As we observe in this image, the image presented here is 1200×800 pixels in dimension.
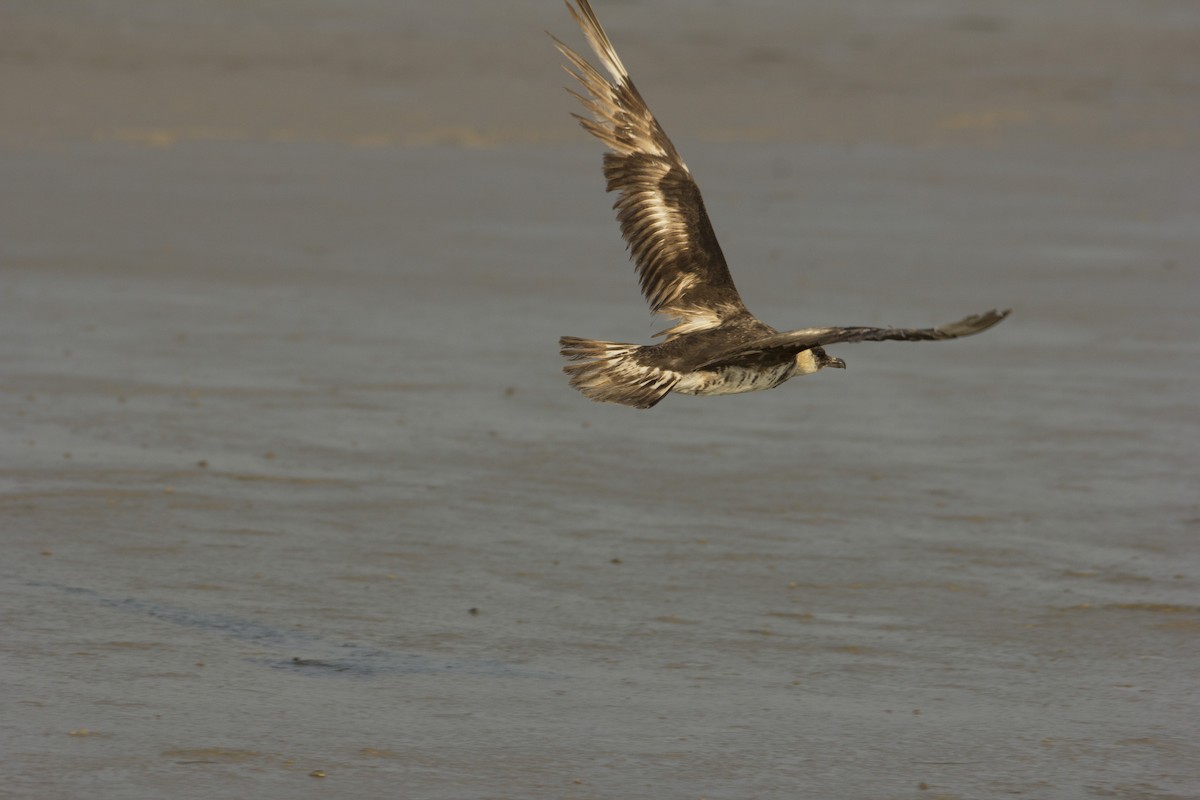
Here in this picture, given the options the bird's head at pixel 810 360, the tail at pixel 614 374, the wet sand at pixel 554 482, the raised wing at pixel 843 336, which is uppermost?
the raised wing at pixel 843 336

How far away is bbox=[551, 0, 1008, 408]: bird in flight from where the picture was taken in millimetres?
6547

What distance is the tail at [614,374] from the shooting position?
21.1 ft

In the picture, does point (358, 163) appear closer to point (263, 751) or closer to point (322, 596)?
point (322, 596)

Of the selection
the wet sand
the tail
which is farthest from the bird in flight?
the wet sand

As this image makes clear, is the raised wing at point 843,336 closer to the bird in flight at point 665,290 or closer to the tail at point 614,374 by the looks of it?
the bird in flight at point 665,290

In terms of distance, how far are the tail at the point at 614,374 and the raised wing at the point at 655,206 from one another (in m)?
0.62

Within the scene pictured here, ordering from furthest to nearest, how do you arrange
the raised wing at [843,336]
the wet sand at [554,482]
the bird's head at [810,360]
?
the bird's head at [810,360]
the wet sand at [554,482]
the raised wing at [843,336]

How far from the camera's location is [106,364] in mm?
10039

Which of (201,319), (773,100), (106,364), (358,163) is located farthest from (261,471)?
(773,100)

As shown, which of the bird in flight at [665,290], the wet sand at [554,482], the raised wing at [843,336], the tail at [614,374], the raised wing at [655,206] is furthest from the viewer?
the raised wing at [655,206]

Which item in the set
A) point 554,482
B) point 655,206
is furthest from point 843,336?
point 554,482

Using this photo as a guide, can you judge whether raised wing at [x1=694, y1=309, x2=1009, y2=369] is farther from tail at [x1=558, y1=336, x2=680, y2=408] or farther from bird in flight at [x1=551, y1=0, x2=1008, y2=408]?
tail at [x1=558, y1=336, x2=680, y2=408]

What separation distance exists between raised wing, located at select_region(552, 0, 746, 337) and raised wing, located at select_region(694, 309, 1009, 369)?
65 cm

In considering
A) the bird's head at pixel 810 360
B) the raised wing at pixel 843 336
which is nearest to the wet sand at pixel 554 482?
the bird's head at pixel 810 360
